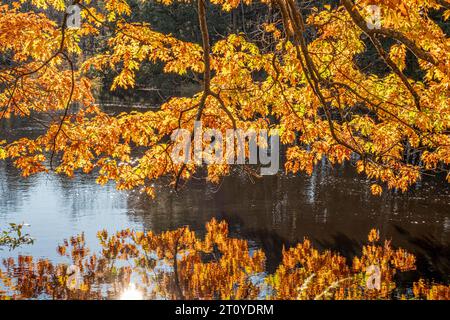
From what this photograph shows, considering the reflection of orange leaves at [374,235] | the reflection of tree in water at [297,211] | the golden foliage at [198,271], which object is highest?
the reflection of tree in water at [297,211]

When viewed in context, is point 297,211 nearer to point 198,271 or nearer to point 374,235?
point 374,235

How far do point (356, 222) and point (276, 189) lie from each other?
4157mm

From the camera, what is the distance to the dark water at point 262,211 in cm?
1232

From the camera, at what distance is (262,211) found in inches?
593

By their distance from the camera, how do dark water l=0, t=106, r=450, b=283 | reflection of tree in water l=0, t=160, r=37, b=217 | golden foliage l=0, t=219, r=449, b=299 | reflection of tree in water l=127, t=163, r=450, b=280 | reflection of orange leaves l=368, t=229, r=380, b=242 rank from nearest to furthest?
golden foliage l=0, t=219, r=449, b=299
dark water l=0, t=106, r=450, b=283
reflection of orange leaves l=368, t=229, r=380, b=242
reflection of tree in water l=127, t=163, r=450, b=280
reflection of tree in water l=0, t=160, r=37, b=217

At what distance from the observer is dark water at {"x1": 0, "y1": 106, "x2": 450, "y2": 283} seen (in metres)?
12.3

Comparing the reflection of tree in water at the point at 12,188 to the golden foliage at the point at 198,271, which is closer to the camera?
the golden foliage at the point at 198,271

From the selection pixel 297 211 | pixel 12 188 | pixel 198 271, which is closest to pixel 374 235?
pixel 297 211

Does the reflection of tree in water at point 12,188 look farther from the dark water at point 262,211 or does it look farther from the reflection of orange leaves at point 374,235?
the reflection of orange leaves at point 374,235

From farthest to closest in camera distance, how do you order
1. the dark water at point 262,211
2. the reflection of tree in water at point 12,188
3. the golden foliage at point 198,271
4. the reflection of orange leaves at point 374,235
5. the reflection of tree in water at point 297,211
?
the reflection of tree in water at point 12,188 < the reflection of tree in water at point 297,211 < the reflection of orange leaves at point 374,235 < the dark water at point 262,211 < the golden foliage at point 198,271

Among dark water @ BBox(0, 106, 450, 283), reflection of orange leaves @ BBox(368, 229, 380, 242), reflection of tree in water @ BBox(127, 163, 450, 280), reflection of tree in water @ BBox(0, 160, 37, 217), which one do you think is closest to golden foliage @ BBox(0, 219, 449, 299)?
reflection of orange leaves @ BBox(368, 229, 380, 242)

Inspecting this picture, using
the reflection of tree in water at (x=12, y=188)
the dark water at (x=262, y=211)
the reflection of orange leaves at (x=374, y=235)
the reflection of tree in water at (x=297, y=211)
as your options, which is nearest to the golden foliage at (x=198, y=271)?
the reflection of orange leaves at (x=374, y=235)

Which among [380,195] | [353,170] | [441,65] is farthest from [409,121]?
[353,170]

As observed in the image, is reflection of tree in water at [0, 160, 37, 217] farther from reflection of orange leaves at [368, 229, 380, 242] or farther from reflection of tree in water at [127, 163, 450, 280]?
reflection of orange leaves at [368, 229, 380, 242]
